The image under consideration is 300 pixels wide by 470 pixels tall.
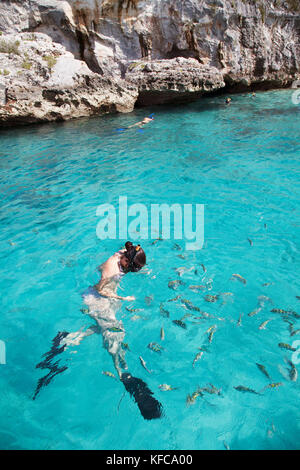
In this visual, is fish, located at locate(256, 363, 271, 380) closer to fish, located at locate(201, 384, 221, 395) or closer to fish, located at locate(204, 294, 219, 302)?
fish, located at locate(201, 384, 221, 395)

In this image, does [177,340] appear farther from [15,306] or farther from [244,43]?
[244,43]

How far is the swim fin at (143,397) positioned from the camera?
125 inches

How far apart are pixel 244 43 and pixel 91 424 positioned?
95.6 ft

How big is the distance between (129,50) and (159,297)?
951 inches

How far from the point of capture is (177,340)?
4016mm

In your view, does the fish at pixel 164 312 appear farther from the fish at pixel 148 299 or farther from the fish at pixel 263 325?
the fish at pixel 263 325

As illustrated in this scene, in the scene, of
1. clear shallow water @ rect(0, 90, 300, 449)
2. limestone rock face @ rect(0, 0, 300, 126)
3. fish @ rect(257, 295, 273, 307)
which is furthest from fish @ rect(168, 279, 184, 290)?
limestone rock face @ rect(0, 0, 300, 126)

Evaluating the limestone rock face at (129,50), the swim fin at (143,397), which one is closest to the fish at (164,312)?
the swim fin at (143,397)

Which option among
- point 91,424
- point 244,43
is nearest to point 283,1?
point 244,43

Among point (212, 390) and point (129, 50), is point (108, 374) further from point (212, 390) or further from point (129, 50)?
point (129, 50)

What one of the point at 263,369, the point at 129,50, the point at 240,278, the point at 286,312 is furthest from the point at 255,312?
the point at 129,50

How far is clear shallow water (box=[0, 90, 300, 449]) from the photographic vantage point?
308 cm

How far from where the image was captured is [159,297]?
479cm

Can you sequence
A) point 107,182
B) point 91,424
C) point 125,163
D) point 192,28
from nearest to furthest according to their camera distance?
1. point 91,424
2. point 107,182
3. point 125,163
4. point 192,28
